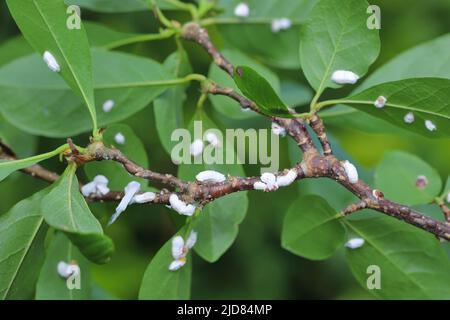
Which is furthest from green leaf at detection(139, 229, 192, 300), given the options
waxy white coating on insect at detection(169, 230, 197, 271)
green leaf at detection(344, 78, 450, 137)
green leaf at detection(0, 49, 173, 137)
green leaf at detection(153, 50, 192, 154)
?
green leaf at detection(344, 78, 450, 137)

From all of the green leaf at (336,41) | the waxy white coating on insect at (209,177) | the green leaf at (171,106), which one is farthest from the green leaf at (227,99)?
the waxy white coating on insect at (209,177)

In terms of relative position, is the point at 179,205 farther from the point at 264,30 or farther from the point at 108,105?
the point at 264,30

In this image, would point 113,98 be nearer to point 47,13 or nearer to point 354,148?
point 47,13

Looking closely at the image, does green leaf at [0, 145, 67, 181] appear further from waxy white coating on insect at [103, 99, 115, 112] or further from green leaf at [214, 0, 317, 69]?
green leaf at [214, 0, 317, 69]

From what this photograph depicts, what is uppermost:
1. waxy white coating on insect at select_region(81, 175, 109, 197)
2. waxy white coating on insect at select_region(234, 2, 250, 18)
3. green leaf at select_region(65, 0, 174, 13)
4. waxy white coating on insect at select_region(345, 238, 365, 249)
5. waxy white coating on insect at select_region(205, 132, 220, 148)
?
waxy white coating on insect at select_region(234, 2, 250, 18)

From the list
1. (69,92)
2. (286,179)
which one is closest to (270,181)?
(286,179)

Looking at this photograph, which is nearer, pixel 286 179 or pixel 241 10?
pixel 286 179
